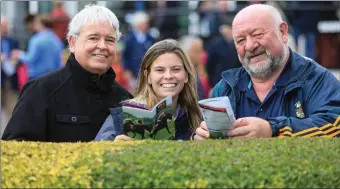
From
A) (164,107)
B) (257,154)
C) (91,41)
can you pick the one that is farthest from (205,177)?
(91,41)

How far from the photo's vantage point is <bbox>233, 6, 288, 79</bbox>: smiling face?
6969 mm

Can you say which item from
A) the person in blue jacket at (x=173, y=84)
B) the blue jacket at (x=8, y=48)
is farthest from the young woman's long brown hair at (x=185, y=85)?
the blue jacket at (x=8, y=48)

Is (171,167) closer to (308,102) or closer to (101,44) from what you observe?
(308,102)

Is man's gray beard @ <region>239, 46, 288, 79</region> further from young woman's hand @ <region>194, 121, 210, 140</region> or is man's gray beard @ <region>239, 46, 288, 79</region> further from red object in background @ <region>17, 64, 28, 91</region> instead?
red object in background @ <region>17, 64, 28, 91</region>

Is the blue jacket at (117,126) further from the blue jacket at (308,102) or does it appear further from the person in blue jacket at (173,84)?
the blue jacket at (308,102)

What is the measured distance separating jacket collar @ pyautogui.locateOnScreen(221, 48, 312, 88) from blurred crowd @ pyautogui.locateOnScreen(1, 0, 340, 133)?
8.48 metres

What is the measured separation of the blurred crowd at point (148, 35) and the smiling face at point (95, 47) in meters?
8.50

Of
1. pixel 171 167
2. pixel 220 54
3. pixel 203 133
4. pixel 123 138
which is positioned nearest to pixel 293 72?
pixel 203 133

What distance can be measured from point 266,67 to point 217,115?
1126 millimetres

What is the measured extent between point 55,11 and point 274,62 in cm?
1221

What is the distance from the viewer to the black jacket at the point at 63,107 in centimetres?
696

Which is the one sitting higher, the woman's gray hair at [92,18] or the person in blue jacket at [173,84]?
the woman's gray hair at [92,18]

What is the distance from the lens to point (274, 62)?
6996 millimetres

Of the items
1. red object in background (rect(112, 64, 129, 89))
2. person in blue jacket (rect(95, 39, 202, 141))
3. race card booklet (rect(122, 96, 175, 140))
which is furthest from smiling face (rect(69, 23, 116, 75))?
red object in background (rect(112, 64, 129, 89))
